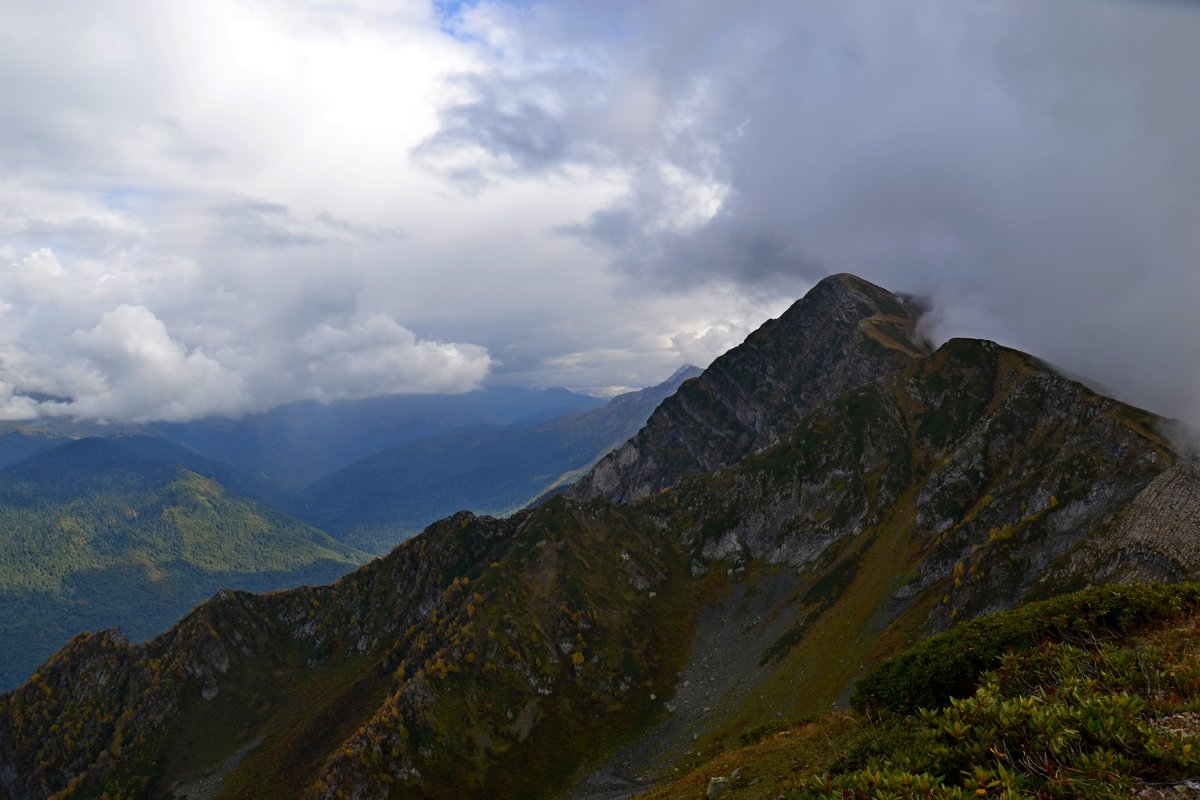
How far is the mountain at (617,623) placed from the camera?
11450 cm

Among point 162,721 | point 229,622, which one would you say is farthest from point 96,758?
point 229,622

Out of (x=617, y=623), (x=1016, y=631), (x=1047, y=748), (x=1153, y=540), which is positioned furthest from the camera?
(x=617, y=623)

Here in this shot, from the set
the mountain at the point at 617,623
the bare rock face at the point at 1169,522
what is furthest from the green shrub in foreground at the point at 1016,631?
the bare rock face at the point at 1169,522

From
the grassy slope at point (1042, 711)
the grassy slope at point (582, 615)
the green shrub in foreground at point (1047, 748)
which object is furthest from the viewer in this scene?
the grassy slope at point (582, 615)

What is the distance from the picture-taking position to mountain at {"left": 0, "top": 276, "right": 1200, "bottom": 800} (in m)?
114

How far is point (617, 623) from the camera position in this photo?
158m

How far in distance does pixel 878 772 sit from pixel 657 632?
15424 centimetres

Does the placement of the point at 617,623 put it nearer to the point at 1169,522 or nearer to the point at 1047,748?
the point at 1169,522

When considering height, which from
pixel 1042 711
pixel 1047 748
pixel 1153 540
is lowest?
pixel 1153 540

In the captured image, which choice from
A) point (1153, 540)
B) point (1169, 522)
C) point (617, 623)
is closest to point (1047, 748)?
point (1153, 540)

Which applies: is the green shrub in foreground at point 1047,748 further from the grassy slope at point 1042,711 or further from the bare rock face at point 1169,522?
the bare rock face at point 1169,522

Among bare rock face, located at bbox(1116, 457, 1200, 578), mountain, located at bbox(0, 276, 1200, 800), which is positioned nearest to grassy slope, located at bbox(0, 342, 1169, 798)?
mountain, located at bbox(0, 276, 1200, 800)

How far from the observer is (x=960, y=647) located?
33.8 metres

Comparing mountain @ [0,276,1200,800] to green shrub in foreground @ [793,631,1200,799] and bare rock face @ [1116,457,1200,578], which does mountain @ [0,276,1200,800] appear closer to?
bare rock face @ [1116,457,1200,578]
